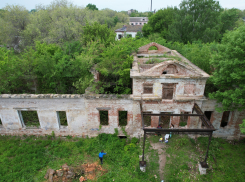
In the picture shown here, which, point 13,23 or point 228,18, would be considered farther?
point 228,18

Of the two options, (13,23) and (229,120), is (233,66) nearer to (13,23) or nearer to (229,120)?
(229,120)

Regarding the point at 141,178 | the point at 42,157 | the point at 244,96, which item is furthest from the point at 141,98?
the point at 42,157

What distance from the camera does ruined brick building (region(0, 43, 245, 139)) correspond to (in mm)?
10797

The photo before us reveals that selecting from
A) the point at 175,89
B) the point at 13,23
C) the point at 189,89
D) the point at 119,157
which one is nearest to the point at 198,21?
the point at 189,89

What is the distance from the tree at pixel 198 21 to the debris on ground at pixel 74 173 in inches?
1109

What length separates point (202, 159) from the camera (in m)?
10.5

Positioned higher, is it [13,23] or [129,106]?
[13,23]

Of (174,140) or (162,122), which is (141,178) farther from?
(162,122)

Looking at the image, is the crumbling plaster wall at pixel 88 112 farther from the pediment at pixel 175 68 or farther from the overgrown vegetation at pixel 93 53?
the pediment at pixel 175 68

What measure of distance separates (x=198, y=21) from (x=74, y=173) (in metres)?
31.3

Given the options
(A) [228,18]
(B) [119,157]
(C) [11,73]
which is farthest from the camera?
(A) [228,18]

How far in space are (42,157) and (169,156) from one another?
8857 mm

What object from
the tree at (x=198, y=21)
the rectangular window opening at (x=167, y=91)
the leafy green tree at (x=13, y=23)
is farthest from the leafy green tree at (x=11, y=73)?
the tree at (x=198, y=21)

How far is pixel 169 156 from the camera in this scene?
10773 millimetres
